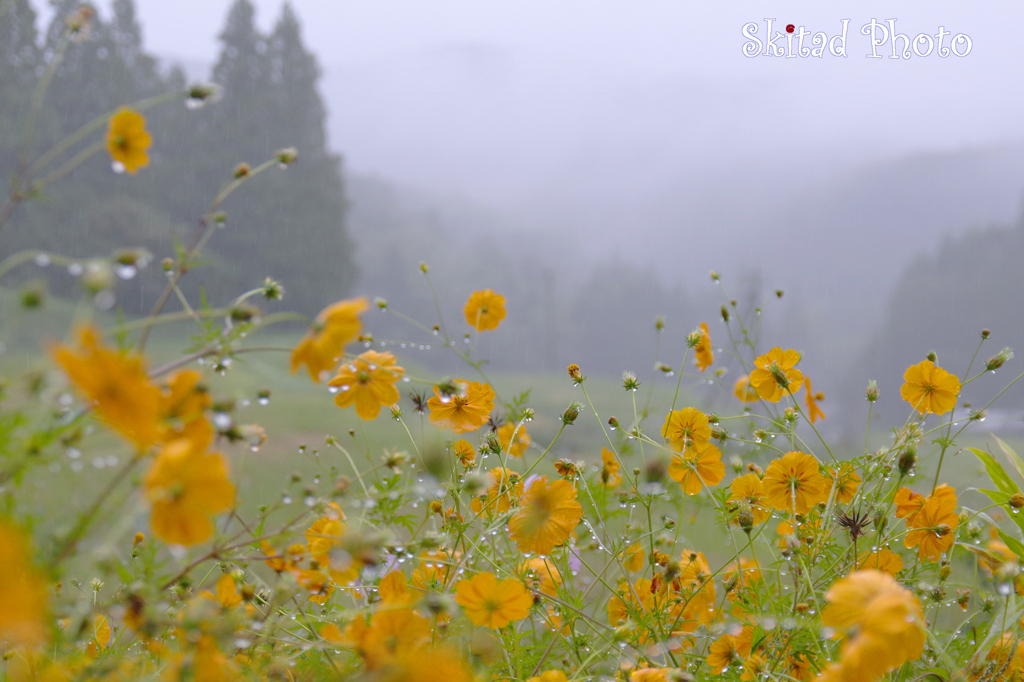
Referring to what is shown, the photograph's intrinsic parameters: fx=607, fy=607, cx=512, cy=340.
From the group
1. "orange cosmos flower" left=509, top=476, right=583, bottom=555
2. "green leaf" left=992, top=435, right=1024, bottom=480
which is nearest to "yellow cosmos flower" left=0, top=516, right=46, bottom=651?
"orange cosmos flower" left=509, top=476, right=583, bottom=555

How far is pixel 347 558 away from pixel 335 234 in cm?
1023

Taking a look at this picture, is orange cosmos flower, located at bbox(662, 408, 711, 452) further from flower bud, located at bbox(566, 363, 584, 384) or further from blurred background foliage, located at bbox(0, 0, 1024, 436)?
blurred background foliage, located at bbox(0, 0, 1024, 436)

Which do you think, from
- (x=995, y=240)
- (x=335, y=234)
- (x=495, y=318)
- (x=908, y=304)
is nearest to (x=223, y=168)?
(x=335, y=234)

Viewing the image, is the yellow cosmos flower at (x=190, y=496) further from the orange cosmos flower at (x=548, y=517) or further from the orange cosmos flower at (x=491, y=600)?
the orange cosmos flower at (x=548, y=517)

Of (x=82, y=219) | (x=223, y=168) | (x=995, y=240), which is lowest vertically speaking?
(x=995, y=240)

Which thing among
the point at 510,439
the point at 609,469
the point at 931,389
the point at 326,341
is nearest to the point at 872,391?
the point at 931,389

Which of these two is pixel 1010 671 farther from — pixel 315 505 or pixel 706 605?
pixel 315 505

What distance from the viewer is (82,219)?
876 cm

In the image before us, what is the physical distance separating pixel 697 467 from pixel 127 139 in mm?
620

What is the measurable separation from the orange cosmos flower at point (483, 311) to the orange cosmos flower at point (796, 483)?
404 millimetres

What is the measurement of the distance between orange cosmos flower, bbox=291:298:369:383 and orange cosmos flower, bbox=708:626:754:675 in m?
0.48

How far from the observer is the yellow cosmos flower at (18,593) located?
9.5 inches

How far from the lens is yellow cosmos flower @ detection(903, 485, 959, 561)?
0.62m

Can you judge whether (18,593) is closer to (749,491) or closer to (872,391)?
(749,491)
